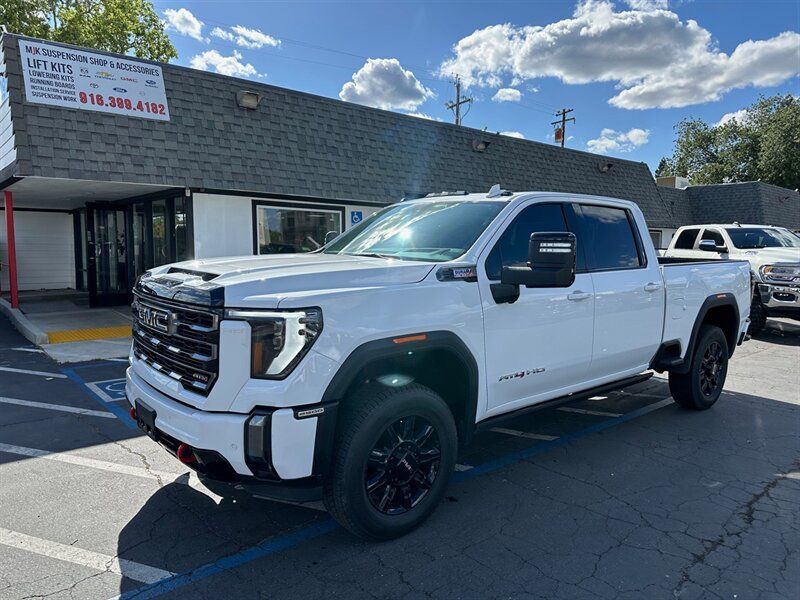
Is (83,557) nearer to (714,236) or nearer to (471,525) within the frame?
(471,525)

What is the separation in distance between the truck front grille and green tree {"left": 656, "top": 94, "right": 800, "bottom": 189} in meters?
47.0

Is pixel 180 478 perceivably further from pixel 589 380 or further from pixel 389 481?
pixel 589 380

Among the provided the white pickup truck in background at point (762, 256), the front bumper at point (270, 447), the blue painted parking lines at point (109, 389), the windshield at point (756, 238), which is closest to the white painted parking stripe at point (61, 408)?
the blue painted parking lines at point (109, 389)

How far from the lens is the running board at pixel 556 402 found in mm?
3648

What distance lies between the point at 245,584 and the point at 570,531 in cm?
195

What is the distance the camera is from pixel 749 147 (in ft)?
144

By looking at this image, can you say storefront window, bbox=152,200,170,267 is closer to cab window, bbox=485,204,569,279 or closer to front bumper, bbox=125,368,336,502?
cab window, bbox=485,204,569,279

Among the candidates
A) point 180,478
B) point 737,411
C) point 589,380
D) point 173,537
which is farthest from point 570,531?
point 737,411

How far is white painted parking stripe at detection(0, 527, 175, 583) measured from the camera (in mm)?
2840

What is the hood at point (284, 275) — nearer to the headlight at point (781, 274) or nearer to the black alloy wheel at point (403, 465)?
the black alloy wheel at point (403, 465)

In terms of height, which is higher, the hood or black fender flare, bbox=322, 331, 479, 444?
the hood

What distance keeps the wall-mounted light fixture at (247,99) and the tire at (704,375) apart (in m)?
8.53

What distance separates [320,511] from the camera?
3.59 meters

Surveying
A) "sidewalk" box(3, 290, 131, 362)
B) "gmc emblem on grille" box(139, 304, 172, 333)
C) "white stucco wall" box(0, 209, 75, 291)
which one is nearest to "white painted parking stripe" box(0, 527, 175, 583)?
"gmc emblem on grille" box(139, 304, 172, 333)
